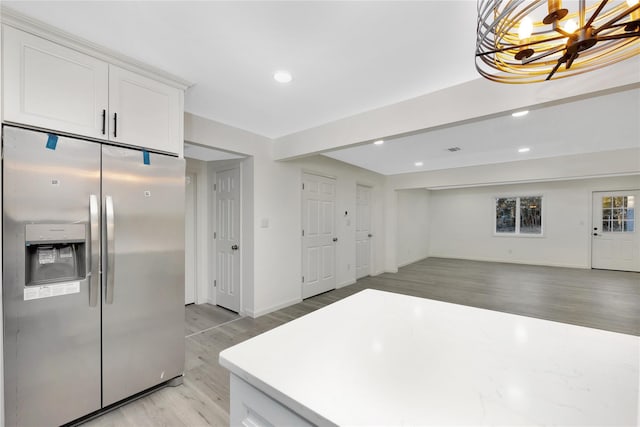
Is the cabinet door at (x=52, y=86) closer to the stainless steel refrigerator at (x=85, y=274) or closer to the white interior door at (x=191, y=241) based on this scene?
the stainless steel refrigerator at (x=85, y=274)

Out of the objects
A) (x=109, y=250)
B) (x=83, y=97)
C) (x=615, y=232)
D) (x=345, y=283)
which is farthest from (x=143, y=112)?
(x=615, y=232)

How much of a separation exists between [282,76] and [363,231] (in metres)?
4.27

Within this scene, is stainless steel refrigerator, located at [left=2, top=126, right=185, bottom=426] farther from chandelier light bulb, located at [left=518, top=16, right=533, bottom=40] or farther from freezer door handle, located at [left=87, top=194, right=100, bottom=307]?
chandelier light bulb, located at [left=518, top=16, right=533, bottom=40]

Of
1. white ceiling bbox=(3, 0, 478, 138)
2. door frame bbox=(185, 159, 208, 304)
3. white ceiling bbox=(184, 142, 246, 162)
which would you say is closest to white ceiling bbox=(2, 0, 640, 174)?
white ceiling bbox=(3, 0, 478, 138)

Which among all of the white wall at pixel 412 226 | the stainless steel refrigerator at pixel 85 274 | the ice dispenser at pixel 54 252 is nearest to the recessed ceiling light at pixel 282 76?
the stainless steel refrigerator at pixel 85 274

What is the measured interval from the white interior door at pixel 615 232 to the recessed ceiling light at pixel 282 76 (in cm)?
835

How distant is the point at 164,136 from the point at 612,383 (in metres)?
2.63

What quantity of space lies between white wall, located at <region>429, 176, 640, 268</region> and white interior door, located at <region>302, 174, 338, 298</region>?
18.4 ft

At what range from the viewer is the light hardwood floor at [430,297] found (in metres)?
1.88

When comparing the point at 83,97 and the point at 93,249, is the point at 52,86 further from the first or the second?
the point at 93,249

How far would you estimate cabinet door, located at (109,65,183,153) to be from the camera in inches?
71.4

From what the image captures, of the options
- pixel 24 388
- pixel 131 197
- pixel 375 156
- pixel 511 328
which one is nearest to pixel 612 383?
pixel 511 328

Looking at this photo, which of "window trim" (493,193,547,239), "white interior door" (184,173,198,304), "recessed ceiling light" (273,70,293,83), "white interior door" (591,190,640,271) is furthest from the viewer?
"window trim" (493,193,547,239)

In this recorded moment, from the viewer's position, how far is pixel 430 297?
4.54 meters
